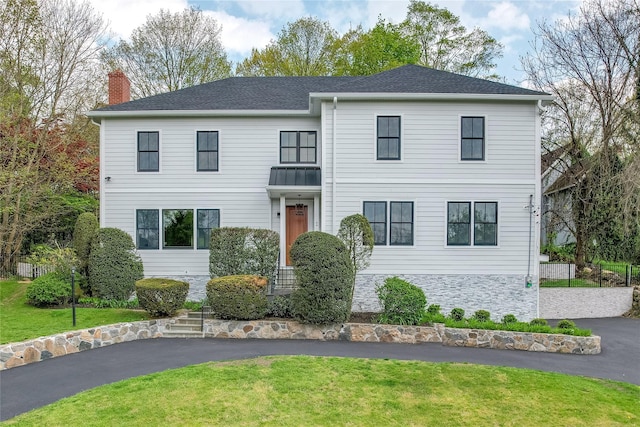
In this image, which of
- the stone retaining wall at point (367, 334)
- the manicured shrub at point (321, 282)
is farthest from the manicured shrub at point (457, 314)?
the manicured shrub at point (321, 282)

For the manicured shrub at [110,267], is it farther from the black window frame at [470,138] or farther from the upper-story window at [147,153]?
the black window frame at [470,138]

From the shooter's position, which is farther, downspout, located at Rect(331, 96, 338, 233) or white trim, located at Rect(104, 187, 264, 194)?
white trim, located at Rect(104, 187, 264, 194)

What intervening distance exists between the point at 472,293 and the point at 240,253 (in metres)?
7.78

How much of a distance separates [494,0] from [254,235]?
49.4ft

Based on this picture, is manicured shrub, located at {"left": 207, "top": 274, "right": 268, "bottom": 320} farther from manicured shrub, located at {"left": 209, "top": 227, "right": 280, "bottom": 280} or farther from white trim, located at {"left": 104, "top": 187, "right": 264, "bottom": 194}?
white trim, located at {"left": 104, "top": 187, "right": 264, "bottom": 194}

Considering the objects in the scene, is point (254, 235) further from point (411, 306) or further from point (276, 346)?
point (411, 306)

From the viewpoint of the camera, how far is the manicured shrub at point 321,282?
32.7 feet

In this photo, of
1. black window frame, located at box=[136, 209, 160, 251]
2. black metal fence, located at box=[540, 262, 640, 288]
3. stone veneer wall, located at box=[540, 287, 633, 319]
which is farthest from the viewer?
black metal fence, located at box=[540, 262, 640, 288]

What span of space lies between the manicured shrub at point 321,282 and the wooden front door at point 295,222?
394 cm

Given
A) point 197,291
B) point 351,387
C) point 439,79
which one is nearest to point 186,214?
point 197,291

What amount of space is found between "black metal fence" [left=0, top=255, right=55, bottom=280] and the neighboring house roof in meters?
10.8

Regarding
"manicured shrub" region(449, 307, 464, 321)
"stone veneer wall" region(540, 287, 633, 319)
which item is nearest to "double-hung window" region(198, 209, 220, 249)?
"manicured shrub" region(449, 307, 464, 321)

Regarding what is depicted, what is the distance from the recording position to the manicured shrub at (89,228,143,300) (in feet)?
39.4

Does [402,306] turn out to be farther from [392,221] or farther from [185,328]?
[185,328]
